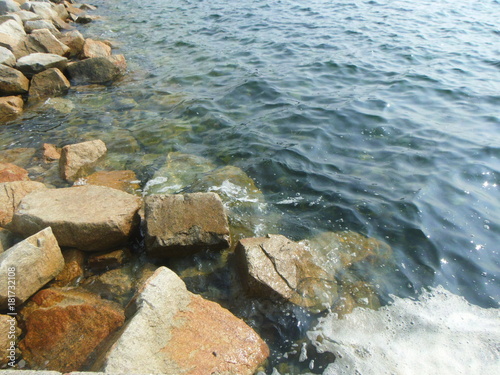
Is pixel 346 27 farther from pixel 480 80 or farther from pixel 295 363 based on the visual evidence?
pixel 295 363

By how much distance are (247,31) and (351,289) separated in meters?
11.2

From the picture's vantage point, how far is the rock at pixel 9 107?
729 cm

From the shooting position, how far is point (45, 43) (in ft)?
31.7

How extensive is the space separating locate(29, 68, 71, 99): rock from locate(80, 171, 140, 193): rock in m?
4.18

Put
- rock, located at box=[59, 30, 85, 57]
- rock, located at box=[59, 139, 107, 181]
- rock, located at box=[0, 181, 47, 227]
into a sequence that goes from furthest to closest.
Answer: rock, located at box=[59, 30, 85, 57] < rock, located at box=[59, 139, 107, 181] < rock, located at box=[0, 181, 47, 227]

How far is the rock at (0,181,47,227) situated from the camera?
13.3ft

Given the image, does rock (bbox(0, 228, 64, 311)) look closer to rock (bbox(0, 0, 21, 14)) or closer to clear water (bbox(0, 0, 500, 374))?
clear water (bbox(0, 0, 500, 374))

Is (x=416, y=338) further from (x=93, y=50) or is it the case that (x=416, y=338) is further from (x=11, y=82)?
(x=93, y=50)

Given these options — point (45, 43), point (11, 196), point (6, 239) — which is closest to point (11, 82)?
point (45, 43)

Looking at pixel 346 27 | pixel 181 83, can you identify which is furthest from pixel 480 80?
pixel 181 83

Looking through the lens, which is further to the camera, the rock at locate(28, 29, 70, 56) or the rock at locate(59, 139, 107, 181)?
the rock at locate(28, 29, 70, 56)

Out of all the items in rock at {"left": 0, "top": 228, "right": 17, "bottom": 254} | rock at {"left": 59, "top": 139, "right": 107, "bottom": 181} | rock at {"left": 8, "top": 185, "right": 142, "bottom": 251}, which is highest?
rock at {"left": 8, "top": 185, "right": 142, "bottom": 251}

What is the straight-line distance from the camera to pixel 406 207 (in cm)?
486

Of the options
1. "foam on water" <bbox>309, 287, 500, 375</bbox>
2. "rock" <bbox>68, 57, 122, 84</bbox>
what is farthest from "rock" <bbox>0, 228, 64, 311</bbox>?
"rock" <bbox>68, 57, 122, 84</bbox>
